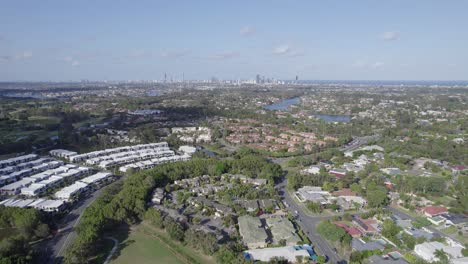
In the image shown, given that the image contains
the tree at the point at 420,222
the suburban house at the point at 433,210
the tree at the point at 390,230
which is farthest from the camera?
the suburban house at the point at 433,210

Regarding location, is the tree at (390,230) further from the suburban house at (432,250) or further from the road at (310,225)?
the road at (310,225)

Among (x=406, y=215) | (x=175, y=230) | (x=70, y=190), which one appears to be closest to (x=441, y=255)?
(x=406, y=215)

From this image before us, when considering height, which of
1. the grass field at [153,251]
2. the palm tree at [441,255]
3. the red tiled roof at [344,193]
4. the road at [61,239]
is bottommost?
the grass field at [153,251]

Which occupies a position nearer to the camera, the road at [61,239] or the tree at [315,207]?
the road at [61,239]

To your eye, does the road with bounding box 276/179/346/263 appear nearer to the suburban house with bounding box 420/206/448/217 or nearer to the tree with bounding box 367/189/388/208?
the tree with bounding box 367/189/388/208

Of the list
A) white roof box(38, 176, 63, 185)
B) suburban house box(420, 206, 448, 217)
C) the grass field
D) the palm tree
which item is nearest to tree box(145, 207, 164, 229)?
the grass field

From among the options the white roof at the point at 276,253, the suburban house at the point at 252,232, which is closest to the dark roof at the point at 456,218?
the white roof at the point at 276,253

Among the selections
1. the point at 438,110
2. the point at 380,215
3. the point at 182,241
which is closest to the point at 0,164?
the point at 182,241

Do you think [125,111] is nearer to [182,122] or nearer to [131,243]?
[182,122]
